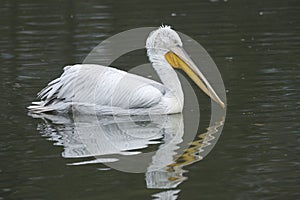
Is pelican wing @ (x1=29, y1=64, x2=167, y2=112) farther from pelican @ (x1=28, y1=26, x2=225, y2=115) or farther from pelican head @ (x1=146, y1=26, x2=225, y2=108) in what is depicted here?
pelican head @ (x1=146, y1=26, x2=225, y2=108)

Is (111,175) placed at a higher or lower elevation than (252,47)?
lower

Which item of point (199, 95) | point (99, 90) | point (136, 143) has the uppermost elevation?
point (99, 90)

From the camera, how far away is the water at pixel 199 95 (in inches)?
196

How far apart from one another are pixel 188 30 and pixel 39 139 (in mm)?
5096

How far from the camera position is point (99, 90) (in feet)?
23.4

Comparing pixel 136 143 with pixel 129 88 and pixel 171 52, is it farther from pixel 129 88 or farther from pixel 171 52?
pixel 171 52

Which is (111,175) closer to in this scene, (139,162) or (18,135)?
(139,162)

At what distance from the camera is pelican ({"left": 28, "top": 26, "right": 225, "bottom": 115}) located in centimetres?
698

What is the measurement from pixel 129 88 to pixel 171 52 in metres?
0.54

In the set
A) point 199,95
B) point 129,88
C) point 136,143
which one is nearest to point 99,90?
point 129,88

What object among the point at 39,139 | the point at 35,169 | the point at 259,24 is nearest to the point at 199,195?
the point at 35,169

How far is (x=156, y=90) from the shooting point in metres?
7.03

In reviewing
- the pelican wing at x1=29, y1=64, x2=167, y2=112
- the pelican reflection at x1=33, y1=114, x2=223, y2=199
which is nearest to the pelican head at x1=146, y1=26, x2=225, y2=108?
the pelican wing at x1=29, y1=64, x2=167, y2=112

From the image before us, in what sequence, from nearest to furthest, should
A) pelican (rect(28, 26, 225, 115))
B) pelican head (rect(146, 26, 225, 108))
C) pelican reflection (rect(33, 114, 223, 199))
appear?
pelican reflection (rect(33, 114, 223, 199)), pelican (rect(28, 26, 225, 115)), pelican head (rect(146, 26, 225, 108))
